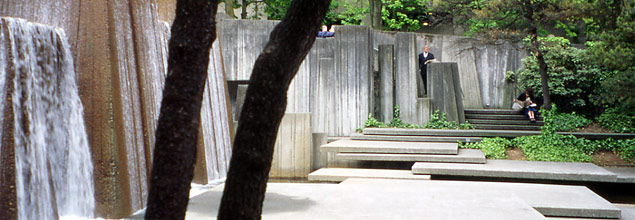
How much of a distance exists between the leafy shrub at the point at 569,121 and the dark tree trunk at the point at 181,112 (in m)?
12.5

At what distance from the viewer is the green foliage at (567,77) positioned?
50.9 ft

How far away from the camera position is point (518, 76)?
1664 cm

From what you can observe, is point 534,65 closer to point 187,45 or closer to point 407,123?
point 407,123

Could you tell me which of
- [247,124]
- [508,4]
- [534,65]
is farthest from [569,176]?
[247,124]

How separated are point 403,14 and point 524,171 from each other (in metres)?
15.2

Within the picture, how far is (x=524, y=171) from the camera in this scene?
9992mm

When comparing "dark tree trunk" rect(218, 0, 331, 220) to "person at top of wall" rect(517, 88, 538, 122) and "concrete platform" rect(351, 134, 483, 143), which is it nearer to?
"concrete platform" rect(351, 134, 483, 143)

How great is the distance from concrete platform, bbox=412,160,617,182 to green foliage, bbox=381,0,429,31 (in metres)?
13.8

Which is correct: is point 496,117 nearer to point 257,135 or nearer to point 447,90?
point 447,90

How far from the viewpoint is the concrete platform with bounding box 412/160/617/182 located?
9.78 m

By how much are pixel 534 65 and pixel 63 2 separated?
12.6 meters

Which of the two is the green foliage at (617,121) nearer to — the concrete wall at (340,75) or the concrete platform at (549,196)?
the concrete wall at (340,75)

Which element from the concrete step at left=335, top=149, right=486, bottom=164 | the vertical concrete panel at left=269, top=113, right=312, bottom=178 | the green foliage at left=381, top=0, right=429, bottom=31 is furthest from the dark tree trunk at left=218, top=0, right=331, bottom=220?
the green foliage at left=381, top=0, right=429, bottom=31

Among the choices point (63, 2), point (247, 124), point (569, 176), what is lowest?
point (569, 176)
